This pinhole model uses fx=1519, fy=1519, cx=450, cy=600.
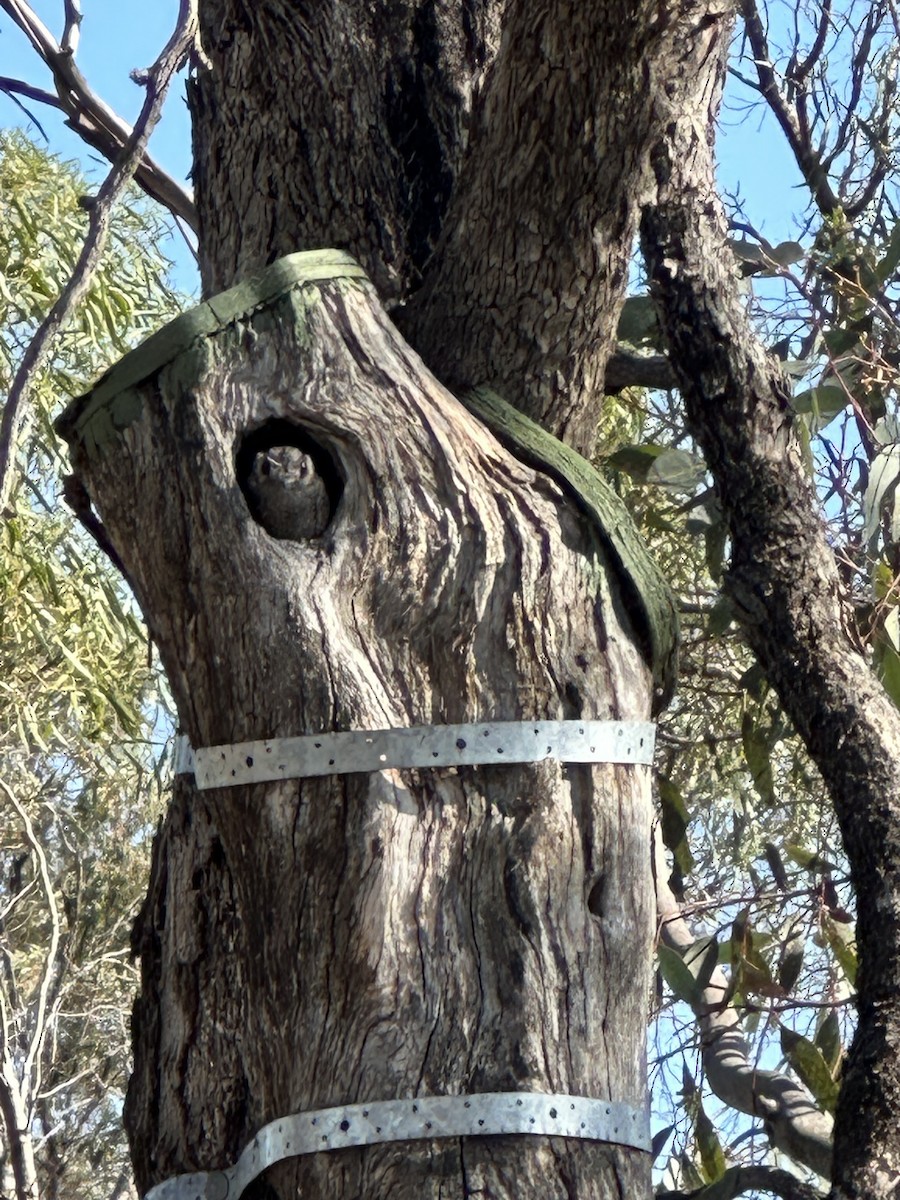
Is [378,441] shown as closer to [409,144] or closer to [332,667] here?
[332,667]

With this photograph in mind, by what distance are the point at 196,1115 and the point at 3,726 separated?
6.28m

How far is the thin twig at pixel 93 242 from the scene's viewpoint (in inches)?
52.7

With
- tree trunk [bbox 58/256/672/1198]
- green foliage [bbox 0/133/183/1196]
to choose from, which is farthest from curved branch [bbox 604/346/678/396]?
green foliage [bbox 0/133/183/1196]

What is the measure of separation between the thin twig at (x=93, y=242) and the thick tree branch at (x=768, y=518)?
2.04 feet

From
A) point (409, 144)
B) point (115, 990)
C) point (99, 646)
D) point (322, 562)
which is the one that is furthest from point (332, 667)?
point (115, 990)

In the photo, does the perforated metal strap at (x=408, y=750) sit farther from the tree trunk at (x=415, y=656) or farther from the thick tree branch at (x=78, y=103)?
the thick tree branch at (x=78, y=103)

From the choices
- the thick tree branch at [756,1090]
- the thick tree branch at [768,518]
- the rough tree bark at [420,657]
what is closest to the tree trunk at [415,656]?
the rough tree bark at [420,657]

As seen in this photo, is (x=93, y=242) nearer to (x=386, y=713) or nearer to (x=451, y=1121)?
(x=386, y=713)

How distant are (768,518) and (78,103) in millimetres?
1431

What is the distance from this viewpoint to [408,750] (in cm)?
147

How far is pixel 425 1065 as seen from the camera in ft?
4.57

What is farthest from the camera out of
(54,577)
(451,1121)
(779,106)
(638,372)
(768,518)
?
(54,577)

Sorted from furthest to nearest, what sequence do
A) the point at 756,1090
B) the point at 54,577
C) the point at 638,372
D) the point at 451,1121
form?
the point at 54,577, the point at 756,1090, the point at 638,372, the point at 451,1121

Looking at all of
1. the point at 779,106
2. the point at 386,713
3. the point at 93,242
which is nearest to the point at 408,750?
the point at 386,713
